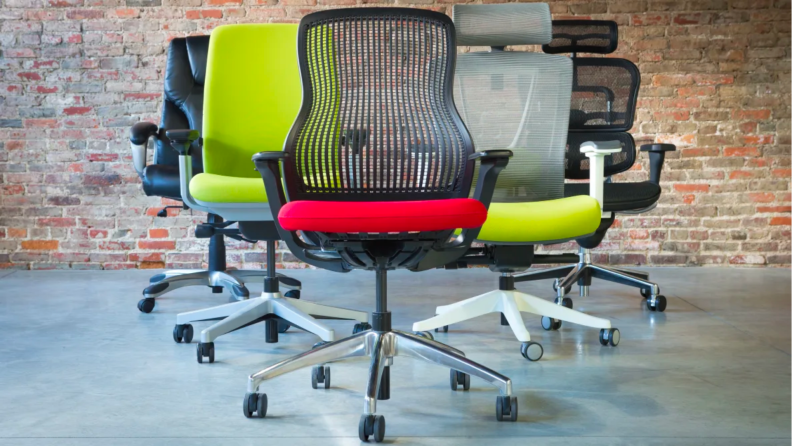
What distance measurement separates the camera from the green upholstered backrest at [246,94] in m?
2.62

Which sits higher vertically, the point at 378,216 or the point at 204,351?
the point at 378,216

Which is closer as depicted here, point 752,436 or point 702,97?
point 752,436

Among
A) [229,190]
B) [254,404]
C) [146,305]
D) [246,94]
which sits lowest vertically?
[146,305]

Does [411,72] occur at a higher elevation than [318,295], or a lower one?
higher

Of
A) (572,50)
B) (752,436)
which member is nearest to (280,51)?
(572,50)

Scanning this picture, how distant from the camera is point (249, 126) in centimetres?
266

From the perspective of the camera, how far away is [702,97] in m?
4.52

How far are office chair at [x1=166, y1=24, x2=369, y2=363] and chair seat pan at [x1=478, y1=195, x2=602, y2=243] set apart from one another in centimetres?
57

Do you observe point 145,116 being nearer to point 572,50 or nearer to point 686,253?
point 572,50

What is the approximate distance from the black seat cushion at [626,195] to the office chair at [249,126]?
3.96 feet

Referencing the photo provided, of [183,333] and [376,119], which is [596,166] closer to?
[376,119]

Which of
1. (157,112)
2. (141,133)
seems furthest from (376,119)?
(157,112)

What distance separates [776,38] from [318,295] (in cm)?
309

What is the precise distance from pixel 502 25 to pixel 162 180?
1566 mm
